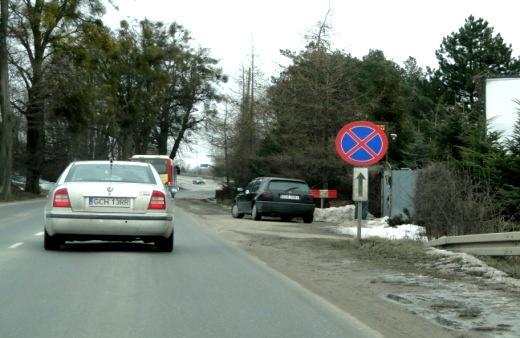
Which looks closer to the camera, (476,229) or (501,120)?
(476,229)

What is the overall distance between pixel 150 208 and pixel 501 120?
1500 centimetres

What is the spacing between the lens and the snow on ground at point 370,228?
17.6m

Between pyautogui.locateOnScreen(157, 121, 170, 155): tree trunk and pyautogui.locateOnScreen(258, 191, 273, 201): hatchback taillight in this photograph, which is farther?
pyautogui.locateOnScreen(157, 121, 170, 155): tree trunk

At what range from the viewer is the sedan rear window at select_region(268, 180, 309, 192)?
25.9 meters

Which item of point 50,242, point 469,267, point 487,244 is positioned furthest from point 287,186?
point 469,267

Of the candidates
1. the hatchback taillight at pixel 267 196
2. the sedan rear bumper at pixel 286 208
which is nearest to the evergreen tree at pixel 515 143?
the sedan rear bumper at pixel 286 208

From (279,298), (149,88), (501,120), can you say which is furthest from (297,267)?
(149,88)

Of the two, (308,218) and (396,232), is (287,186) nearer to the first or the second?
(308,218)

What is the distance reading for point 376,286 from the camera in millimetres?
9773

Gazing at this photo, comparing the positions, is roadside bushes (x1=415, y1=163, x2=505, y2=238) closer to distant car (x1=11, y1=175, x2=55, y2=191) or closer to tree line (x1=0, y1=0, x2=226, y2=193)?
tree line (x1=0, y1=0, x2=226, y2=193)

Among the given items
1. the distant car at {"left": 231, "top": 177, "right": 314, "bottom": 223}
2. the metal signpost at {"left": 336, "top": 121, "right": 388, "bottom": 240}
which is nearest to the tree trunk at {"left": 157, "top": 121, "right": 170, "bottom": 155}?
→ the distant car at {"left": 231, "top": 177, "right": 314, "bottom": 223}

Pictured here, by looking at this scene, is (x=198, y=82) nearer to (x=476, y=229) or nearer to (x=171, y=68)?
(x=171, y=68)

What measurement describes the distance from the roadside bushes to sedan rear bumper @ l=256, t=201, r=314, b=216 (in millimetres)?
9748

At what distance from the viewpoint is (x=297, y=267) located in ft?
39.6
